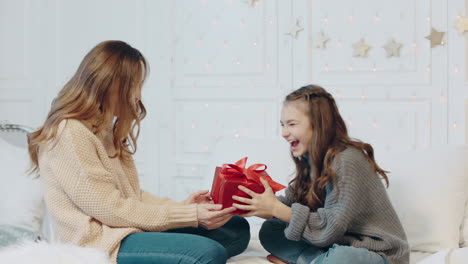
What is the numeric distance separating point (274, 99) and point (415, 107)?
695 millimetres

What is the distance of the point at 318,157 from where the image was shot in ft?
6.60

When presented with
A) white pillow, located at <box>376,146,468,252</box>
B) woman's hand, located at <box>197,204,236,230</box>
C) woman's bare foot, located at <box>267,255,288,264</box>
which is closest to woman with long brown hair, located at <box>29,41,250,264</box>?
woman's hand, located at <box>197,204,236,230</box>

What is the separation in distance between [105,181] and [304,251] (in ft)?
2.34

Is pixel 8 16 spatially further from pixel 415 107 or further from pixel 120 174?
pixel 415 107

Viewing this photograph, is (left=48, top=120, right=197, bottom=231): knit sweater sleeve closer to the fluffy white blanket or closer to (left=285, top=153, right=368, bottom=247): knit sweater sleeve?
the fluffy white blanket

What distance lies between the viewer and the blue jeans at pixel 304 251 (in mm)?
1803

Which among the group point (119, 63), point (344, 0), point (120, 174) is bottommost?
point (120, 174)

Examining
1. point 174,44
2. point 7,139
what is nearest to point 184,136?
point 174,44

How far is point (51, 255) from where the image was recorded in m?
1.60

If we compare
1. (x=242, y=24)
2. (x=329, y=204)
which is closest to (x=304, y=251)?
(x=329, y=204)

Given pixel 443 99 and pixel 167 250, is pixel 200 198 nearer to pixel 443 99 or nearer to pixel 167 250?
pixel 167 250

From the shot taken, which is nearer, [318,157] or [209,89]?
[318,157]

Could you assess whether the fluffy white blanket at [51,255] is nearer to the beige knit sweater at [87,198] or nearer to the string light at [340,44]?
the beige knit sweater at [87,198]

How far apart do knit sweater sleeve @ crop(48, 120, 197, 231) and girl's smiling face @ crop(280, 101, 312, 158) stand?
54cm
